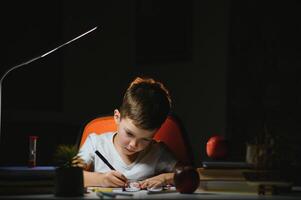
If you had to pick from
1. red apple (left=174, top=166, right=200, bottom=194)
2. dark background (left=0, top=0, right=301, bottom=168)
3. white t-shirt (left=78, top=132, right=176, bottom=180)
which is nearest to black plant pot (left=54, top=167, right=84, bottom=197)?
red apple (left=174, top=166, right=200, bottom=194)

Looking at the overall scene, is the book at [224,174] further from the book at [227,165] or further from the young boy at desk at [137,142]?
the young boy at desk at [137,142]

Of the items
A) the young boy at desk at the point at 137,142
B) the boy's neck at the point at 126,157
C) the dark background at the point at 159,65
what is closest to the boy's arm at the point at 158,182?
the young boy at desk at the point at 137,142

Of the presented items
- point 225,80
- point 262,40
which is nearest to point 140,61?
point 225,80

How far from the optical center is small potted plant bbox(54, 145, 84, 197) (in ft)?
4.29

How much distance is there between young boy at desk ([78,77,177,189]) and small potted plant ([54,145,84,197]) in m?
0.38

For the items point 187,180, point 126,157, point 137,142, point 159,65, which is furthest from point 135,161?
point 159,65

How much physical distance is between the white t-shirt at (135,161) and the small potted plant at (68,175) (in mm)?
651

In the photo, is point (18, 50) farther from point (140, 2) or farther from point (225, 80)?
point (225, 80)

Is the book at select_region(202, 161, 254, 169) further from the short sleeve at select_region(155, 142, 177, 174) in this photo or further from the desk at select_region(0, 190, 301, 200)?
the short sleeve at select_region(155, 142, 177, 174)

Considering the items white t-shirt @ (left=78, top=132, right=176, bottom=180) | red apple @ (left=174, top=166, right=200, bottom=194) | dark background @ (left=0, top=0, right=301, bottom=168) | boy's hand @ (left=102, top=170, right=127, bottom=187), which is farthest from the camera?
dark background @ (left=0, top=0, right=301, bottom=168)

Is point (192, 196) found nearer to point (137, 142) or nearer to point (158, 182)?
point (158, 182)

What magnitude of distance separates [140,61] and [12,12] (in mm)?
931

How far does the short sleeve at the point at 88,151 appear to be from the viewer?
2.01 metres

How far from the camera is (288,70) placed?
2963 mm
